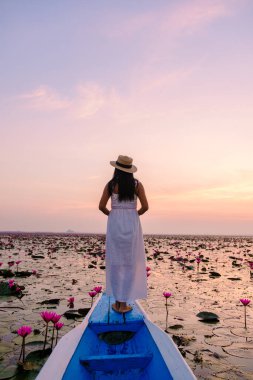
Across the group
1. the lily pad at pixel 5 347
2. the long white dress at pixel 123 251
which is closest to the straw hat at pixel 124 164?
the long white dress at pixel 123 251

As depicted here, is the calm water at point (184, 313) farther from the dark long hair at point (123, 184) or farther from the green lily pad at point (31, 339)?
the dark long hair at point (123, 184)

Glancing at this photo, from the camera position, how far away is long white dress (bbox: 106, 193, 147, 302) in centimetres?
489

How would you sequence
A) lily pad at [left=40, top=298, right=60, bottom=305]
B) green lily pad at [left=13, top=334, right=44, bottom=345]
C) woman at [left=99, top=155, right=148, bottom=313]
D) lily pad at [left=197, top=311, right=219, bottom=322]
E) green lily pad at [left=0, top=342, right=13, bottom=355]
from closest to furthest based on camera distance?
green lily pad at [left=0, top=342, right=13, bottom=355], green lily pad at [left=13, top=334, right=44, bottom=345], woman at [left=99, top=155, right=148, bottom=313], lily pad at [left=197, top=311, right=219, bottom=322], lily pad at [left=40, top=298, right=60, bottom=305]

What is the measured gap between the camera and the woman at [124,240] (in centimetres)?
489

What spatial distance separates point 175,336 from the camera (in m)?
5.04

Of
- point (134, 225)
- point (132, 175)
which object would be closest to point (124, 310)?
point (134, 225)

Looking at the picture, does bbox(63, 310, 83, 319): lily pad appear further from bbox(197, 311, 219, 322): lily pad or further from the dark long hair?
the dark long hair

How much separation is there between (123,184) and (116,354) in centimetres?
249

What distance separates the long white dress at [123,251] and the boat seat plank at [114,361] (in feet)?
6.11

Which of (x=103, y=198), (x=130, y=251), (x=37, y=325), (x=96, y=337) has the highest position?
(x=103, y=198)

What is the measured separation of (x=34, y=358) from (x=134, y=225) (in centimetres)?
226

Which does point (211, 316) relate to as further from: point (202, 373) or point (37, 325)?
point (37, 325)

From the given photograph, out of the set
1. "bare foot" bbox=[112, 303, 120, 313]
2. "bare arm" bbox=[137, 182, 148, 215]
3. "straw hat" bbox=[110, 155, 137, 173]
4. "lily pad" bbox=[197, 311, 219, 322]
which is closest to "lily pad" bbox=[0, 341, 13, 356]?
"bare foot" bbox=[112, 303, 120, 313]

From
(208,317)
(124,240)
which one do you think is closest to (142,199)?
(124,240)
